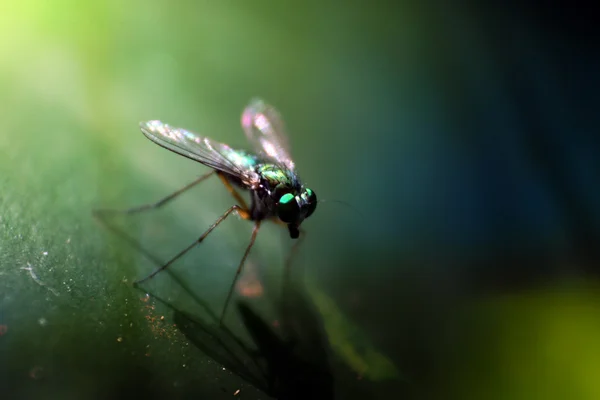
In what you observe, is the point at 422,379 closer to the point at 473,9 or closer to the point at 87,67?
the point at 87,67

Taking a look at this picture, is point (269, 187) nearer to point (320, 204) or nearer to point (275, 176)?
point (275, 176)

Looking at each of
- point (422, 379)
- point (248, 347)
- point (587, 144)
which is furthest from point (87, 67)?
point (587, 144)

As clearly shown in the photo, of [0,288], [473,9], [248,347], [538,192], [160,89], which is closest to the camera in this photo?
[0,288]

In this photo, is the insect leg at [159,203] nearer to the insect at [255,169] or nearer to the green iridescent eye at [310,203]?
the insect at [255,169]

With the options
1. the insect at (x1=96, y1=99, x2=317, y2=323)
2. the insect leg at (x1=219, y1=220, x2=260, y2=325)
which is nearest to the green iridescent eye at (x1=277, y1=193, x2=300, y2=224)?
the insect at (x1=96, y1=99, x2=317, y2=323)

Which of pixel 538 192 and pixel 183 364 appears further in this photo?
pixel 538 192

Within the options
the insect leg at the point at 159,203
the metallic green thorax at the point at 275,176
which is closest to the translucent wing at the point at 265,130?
the metallic green thorax at the point at 275,176
